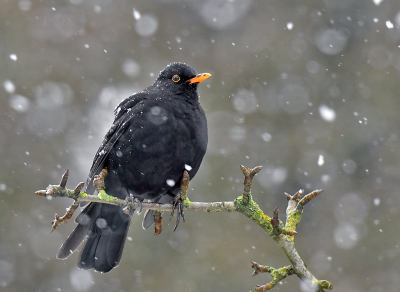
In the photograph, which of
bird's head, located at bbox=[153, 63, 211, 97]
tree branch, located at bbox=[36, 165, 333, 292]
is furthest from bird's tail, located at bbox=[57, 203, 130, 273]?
bird's head, located at bbox=[153, 63, 211, 97]

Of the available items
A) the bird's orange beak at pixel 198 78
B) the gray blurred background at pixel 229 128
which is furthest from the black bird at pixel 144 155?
the gray blurred background at pixel 229 128

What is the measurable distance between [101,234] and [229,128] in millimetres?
4934

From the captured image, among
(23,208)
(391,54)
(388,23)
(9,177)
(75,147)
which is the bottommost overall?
(23,208)

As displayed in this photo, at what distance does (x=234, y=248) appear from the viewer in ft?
26.3

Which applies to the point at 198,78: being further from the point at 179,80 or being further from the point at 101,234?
the point at 101,234

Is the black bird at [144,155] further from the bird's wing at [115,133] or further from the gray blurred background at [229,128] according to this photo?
the gray blurred background at [229,128]

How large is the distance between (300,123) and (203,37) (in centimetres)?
309

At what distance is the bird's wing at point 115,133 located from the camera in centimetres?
373

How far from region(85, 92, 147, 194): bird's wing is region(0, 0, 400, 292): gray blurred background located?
13.3 feet

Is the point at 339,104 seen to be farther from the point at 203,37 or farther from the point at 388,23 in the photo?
the point at 203,37

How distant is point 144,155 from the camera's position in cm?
353

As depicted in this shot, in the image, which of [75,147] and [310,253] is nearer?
[310,253]

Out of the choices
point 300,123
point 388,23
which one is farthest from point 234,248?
point 388,23

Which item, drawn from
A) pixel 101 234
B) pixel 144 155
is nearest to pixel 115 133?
pixel 144 155
